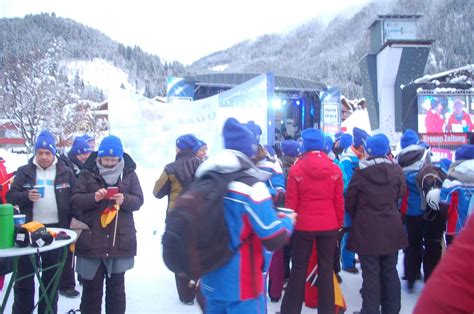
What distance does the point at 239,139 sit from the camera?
7.75 ft

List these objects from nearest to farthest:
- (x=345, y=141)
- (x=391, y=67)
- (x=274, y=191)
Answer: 1. (x=274, y=191)
2. (x=345, y=141)
3. (x=391, y=67)

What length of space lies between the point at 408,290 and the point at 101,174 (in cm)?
348

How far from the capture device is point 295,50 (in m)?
115

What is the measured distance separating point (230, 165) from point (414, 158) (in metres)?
2.89

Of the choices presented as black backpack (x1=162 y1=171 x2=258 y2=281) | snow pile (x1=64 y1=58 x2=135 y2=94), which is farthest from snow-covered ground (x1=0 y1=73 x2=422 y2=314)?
snow pile (x1=64 y1=58 x2=135 y2=94)

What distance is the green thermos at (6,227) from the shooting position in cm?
265

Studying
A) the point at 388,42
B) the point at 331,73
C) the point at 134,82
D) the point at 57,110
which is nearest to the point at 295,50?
the point at 331,73

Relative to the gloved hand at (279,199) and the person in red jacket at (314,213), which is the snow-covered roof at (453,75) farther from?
the person in red jacket at (314,213)

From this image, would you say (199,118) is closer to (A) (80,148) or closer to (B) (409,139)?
(A) (80,148)

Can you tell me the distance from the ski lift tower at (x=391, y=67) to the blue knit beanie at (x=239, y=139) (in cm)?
2520

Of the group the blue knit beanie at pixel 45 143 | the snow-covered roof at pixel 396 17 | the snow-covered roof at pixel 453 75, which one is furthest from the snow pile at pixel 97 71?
the blue knit beanie at pixel 45 143

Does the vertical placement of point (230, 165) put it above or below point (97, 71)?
below

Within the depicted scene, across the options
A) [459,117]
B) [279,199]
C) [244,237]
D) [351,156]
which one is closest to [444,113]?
[459,117]

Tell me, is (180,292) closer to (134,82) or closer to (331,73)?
(331,73)
